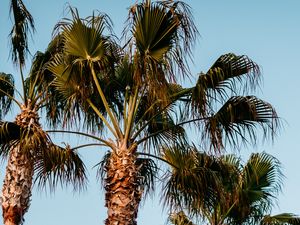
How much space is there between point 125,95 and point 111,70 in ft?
1.49

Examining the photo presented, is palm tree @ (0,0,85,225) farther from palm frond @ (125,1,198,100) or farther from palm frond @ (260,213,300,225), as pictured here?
palm frond @ (260,213,300,225)

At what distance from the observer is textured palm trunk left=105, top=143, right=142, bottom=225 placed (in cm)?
804

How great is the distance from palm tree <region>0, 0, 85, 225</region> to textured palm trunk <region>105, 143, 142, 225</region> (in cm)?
86

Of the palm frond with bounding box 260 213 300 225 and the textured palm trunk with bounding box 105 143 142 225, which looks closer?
the textured palm trunk with bounding box 105 143 142 225

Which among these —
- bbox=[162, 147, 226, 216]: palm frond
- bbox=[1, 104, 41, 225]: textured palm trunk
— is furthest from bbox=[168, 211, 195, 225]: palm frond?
bbox=[1, 104, 41, 225]: textured palm trunk

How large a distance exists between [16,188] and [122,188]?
7.10 ft

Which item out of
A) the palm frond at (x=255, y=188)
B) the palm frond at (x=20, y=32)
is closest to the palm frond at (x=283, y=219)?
the palm frond at (x=255, y=188)

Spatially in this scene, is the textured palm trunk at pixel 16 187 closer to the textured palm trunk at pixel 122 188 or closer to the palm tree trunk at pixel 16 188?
the palm tree trunk at pixel 16 188

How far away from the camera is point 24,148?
844 cm

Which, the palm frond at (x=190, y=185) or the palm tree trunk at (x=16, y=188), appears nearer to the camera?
the palm frond at (x=190, y=185)

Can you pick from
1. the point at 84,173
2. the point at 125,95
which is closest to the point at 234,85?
the point at 125,95

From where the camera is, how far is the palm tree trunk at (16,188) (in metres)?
9.40

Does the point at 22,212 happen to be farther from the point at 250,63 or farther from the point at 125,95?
the point at 250,63

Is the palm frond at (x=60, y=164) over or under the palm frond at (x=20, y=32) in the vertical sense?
under
